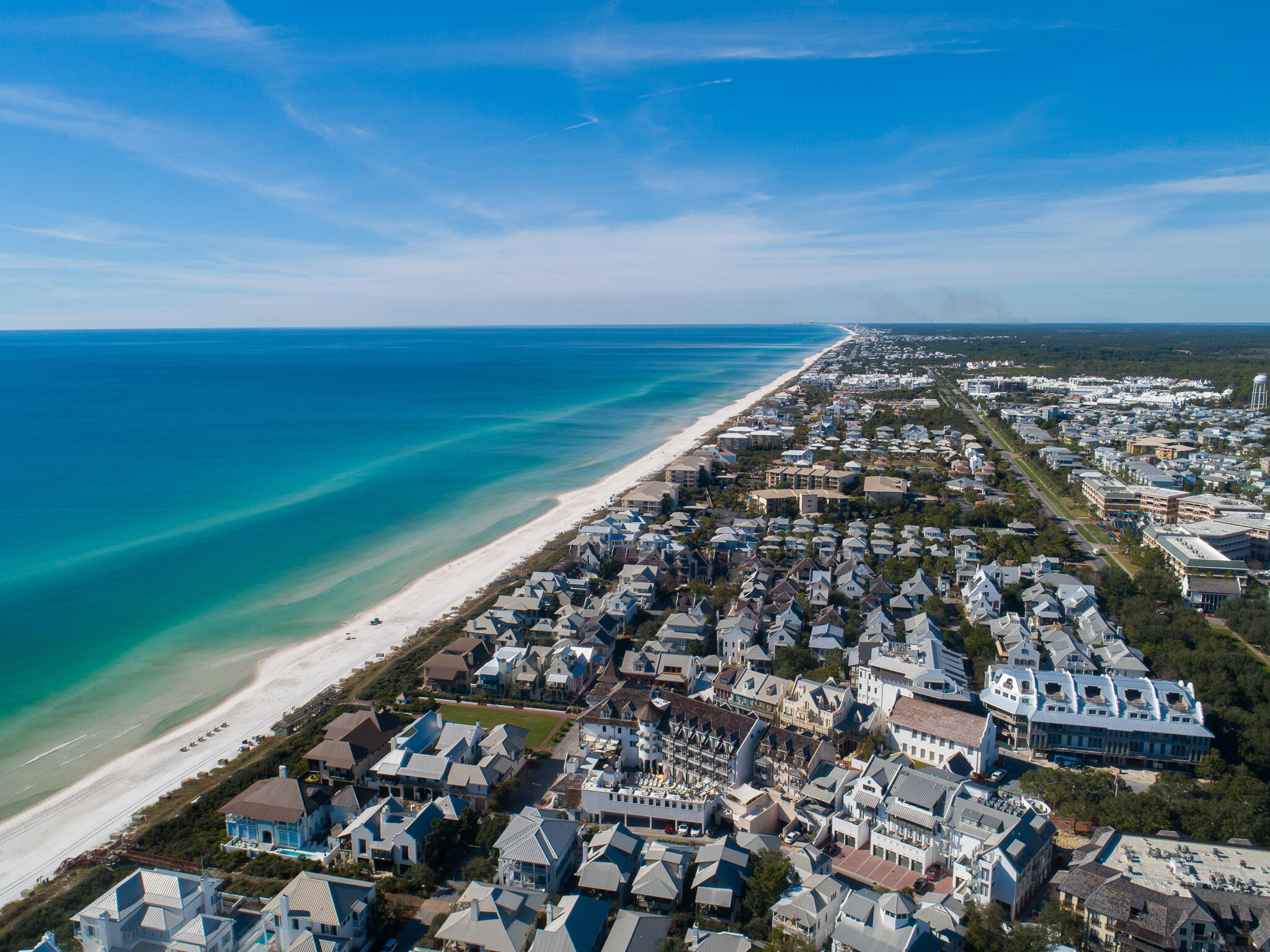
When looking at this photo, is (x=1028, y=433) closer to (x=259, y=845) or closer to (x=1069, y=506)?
(x=1069, y=506)

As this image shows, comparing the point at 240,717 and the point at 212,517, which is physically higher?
the point at 212,517

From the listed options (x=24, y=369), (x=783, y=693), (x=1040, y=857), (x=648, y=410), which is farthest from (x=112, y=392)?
(x=1040, y=857)

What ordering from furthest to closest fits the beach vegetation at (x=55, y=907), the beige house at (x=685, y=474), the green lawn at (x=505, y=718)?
the beige house at (x=685, y=474) < the green lawn at (x=505, y=718) < the beach vegetation at (x=55, y=907)

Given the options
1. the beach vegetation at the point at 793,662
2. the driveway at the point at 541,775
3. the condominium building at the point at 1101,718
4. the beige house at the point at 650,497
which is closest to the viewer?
the driveway at the point at 541,775

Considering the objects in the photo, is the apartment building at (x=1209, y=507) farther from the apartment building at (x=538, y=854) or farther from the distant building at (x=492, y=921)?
the distant building at (x=492, y=921)

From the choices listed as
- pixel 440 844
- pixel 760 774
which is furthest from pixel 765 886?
pixel 440 844

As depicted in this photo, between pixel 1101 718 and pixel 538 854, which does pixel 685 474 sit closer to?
pixel 1101 718

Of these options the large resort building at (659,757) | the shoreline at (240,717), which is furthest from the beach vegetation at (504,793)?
the shoreline at (240,717)
